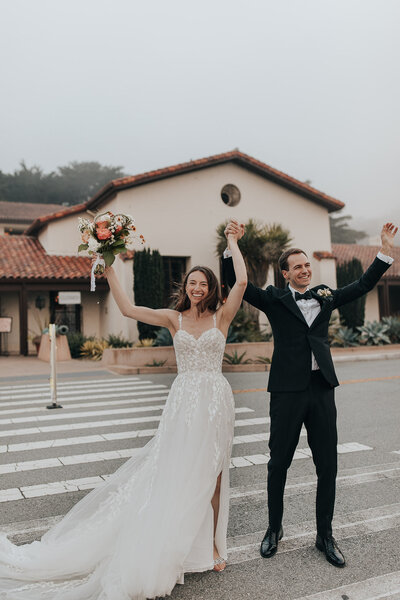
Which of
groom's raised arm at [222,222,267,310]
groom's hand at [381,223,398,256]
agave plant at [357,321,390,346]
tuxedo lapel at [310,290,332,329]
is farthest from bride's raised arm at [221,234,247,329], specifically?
agave plant at [357,321,390,346]

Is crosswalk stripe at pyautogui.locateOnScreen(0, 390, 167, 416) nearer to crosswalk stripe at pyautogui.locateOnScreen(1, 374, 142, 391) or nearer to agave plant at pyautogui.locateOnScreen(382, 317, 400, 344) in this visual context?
crosswalk stripe at pyautogui.locateOnScreen(1, 374, 142, 391)

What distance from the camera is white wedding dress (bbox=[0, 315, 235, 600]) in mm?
3049

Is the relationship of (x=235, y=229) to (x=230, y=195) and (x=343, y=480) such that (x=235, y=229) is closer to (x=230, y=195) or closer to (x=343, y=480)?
(x=343, y=480)

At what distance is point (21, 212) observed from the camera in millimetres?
42500

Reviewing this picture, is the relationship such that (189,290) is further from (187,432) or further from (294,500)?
(294,500)

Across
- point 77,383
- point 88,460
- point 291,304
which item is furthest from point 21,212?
point 291,304

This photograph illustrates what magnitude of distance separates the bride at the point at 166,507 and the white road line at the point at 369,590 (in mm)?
690

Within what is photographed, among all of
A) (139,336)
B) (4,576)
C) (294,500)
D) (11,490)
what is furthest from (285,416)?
(139,336)

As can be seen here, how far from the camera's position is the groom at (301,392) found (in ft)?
12.1

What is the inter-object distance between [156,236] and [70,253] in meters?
4.97

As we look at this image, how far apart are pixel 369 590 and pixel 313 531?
912mm

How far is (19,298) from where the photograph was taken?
22703 millimetres

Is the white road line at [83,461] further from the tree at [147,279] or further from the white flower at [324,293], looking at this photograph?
the tree at [147,279]

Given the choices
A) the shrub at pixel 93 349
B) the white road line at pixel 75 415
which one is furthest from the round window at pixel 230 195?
the white road line at pixel 75 415
